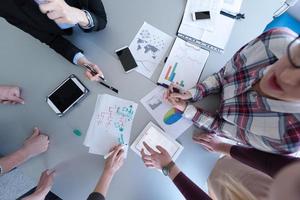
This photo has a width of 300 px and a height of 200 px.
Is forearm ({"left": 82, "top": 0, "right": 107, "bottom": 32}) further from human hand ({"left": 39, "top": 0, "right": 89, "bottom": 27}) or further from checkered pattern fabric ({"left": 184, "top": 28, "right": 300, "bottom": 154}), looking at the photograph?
checkered pattern fabric ({"left": 184, "top": 28, "right": 300, "bottom": 154})

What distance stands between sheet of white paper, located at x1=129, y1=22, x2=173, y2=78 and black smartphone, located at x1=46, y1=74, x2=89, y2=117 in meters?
0.25

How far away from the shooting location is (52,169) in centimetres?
96

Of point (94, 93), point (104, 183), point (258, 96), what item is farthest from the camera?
point (94, 93)

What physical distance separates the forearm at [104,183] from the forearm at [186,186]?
0.76 ft

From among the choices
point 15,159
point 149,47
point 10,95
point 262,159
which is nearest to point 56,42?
point 10,95

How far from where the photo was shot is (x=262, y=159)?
0.83 m

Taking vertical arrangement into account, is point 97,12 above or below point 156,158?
above

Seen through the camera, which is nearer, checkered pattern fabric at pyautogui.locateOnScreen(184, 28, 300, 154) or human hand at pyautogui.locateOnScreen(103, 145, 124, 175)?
checkered pattern fabric at pyautogui.locateOnScreen(184, 28, 300, 154)

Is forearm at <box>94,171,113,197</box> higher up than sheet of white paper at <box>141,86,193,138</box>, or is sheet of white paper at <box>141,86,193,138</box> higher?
sheet of white paper at <box>141,86,193,138</box>

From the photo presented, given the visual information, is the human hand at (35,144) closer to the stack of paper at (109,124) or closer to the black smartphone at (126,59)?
the stack of paper at (109,124)

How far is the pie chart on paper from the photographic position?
38.6 inches

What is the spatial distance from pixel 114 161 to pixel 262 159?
0.53 metres

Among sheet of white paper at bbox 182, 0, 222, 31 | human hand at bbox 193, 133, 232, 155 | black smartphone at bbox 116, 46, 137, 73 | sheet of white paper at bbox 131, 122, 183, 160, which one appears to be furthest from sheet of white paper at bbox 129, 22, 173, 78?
human hand at bbox 193, 133, 232, 155

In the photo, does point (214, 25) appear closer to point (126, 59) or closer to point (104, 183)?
point (126, 59)
